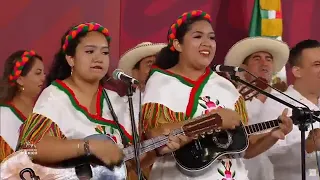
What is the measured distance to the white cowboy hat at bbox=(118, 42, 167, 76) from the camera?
3.97m

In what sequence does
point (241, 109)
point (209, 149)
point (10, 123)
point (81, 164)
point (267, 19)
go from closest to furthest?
point (81, 164) → point (209, 149) → point (241, 109) → point (10, 123) → point (267, 19)

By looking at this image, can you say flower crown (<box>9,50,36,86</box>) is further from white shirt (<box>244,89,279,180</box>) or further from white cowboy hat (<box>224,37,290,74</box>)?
white shirt (<box>244,89,279,180</box>)

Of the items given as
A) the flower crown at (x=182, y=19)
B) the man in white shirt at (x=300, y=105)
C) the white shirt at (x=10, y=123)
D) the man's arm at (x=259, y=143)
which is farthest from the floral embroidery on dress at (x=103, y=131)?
the man in white shirt at (x=300, y=105)

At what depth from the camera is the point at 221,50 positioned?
16.4 feet

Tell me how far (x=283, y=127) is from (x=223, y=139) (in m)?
0.34

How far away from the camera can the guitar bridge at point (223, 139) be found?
107 inches

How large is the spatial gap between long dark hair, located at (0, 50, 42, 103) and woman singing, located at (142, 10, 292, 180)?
1124 millimetres

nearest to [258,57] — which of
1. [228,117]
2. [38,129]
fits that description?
[228,117]

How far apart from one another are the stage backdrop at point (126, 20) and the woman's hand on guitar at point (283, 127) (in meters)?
1.75

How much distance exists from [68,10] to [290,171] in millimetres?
1934

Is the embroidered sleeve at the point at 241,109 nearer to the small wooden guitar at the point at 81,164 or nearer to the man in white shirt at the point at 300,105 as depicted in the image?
the small wooden guitar at the point at 81,164

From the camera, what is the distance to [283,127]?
9.44ft

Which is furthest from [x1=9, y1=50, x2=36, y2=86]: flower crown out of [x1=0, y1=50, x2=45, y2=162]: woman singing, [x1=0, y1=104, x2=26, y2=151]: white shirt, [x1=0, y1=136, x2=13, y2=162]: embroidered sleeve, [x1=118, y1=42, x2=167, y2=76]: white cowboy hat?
[x1=118, y1=42, x2=167, y2=76]: white cowboy hat

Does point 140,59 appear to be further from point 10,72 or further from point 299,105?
point 299,105
